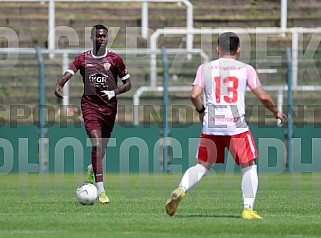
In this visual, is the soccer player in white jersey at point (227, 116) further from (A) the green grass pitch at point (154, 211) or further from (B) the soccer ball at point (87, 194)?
(B) the soccer ball at point (87, 194)

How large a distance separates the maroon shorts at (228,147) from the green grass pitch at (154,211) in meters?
0.67

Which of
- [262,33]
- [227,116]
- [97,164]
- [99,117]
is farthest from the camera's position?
[262,33]

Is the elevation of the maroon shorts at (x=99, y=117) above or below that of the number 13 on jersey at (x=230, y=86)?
below

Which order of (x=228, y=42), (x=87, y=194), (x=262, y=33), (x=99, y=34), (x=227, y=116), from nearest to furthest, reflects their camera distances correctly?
(x=228, y=42) < (x=227, y=116) < (x=87, y=194) < (x=99, y=34) < (x=262, y=33)

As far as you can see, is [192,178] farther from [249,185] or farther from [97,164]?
[97,164]

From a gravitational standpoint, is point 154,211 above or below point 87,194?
below

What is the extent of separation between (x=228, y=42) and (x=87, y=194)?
328 cm

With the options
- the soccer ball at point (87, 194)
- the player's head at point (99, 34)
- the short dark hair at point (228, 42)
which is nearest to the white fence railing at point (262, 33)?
the player's head at point (99, 34)

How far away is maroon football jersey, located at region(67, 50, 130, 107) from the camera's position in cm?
1506

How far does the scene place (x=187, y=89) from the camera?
25.0 metres

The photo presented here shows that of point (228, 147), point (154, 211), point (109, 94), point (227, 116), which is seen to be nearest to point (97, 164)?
point (109, 94)

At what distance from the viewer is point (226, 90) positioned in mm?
12156

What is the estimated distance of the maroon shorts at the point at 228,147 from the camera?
39.8 feet

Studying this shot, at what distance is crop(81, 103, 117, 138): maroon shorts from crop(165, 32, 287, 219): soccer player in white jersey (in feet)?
10.1
